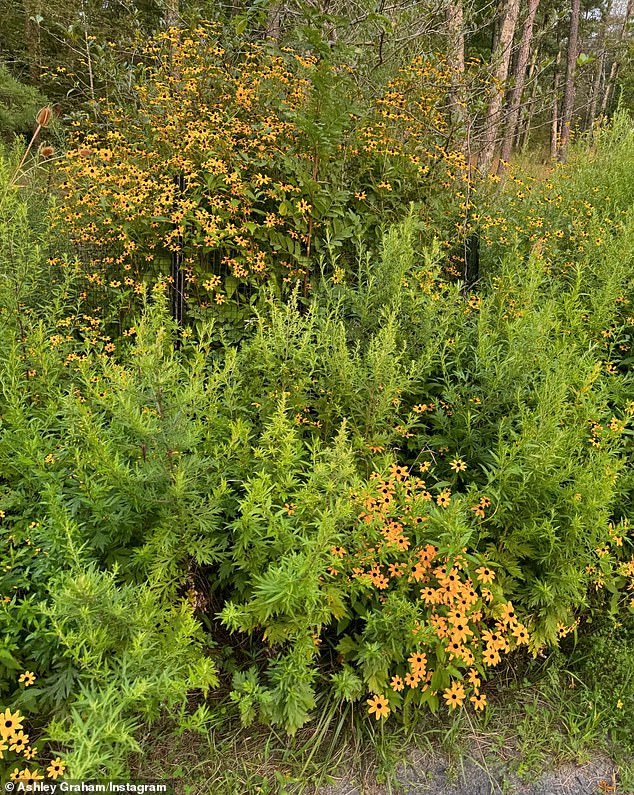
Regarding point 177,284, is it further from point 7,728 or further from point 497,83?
point 497,83

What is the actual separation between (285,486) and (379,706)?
0.79 m

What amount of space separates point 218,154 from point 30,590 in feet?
7.96

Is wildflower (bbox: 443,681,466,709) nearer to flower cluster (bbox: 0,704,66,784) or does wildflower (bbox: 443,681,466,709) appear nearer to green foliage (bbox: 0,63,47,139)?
flower cluster (bbox: 0,704,66,784)

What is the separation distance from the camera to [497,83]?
399cm

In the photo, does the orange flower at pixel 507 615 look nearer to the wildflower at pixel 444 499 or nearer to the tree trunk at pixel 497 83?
the wildflower at pixel 444 499

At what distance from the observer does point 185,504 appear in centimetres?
185

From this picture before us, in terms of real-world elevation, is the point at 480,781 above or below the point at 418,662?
below

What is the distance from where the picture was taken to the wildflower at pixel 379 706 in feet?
5.91

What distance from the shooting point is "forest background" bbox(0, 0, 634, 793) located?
1727mm

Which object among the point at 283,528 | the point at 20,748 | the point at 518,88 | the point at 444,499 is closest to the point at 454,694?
the point at 444,499

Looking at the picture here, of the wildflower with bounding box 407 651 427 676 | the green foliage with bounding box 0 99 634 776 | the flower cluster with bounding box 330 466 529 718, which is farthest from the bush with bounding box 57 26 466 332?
the wildflower with bounding box 407 651 427 676

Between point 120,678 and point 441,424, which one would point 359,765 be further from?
point 441,424

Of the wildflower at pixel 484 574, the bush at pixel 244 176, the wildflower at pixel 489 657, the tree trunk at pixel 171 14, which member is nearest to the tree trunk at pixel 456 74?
the bush at pixel 244 176

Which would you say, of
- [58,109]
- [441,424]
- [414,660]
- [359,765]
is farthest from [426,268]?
[58,109]
